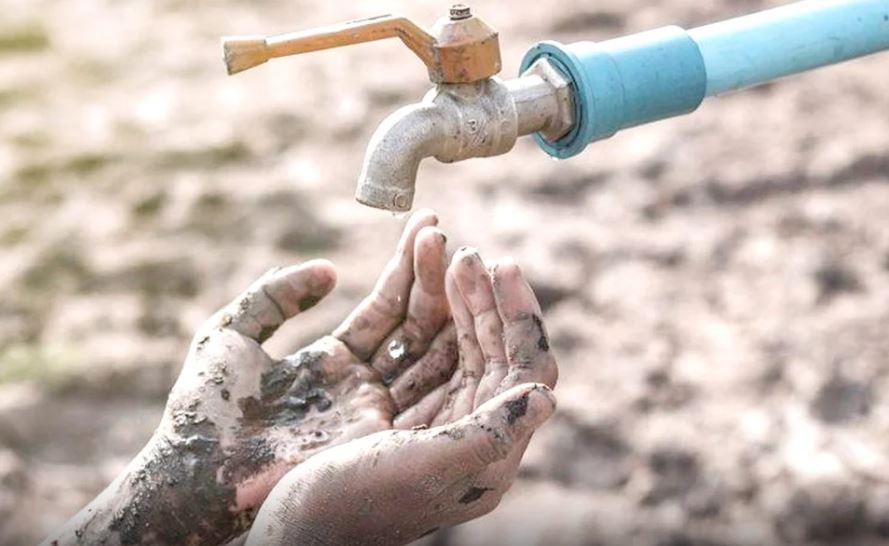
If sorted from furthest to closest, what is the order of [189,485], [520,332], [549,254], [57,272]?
[57,272] < [549,254] < [189,485] < [520,332]

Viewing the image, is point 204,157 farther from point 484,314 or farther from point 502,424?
point 502,424

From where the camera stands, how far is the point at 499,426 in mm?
2000

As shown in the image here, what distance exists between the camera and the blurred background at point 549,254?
3588 mm

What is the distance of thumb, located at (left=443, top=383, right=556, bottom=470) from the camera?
200cm

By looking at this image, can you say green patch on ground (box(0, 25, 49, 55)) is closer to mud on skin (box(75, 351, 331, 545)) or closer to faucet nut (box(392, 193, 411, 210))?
mud on skin (box(75, 351, 331, 545))

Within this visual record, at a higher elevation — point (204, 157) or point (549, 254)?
point (204, 157)

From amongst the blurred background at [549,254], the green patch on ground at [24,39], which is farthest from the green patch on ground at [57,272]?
the green patch on ground at [24,39]

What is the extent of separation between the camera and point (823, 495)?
3.45 m

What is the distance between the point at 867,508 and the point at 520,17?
116 inches

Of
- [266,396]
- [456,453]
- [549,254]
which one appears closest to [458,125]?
[456,453]

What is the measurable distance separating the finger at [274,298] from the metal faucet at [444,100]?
619 millimetres

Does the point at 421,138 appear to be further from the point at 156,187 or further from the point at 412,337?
the point at 156,187

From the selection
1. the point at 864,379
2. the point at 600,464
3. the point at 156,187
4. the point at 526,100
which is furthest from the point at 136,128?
the point at 526,100

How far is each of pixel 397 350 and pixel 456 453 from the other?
0.54 metres
